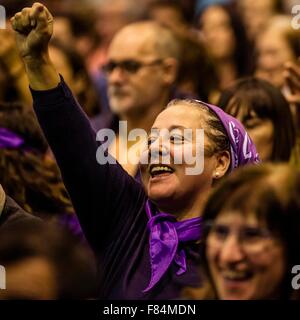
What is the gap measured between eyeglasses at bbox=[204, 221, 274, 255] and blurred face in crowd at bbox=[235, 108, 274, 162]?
1859 mm

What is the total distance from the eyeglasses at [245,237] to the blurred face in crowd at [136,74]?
2851 mm

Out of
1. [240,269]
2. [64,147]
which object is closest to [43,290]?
[240,269]

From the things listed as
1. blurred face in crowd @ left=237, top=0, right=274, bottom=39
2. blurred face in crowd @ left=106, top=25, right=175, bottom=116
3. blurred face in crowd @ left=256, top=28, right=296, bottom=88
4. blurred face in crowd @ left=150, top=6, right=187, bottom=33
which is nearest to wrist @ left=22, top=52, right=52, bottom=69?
blurred face in crowd @ left=106, top=25, right=175, bottom=116

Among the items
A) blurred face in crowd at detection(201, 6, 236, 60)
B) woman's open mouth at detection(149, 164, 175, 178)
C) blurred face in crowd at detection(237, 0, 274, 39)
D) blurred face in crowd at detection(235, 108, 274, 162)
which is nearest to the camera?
woman's open mouth at detection(149, 164, 175, 178)

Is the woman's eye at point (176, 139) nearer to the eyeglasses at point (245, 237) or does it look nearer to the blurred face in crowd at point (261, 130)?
the eyeglasses at point (245, 237)

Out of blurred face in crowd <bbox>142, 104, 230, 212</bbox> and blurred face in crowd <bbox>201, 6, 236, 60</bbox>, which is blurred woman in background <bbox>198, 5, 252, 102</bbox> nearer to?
blurred face in crowd <bbox>201, 6, 236, 60</bbox>

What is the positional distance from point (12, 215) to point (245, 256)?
98 cm

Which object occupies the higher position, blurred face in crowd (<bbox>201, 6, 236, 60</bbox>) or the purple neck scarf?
the purple neck scarf

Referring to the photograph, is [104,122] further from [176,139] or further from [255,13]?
[255,13]

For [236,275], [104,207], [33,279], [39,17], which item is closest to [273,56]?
[104,207]

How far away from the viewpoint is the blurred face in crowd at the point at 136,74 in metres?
5.50

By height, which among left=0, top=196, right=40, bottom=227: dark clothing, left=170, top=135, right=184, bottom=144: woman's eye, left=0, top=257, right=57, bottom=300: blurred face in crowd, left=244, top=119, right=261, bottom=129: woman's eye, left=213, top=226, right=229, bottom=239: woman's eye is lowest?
left=244, top=119, right=261, bottom=129: woman's eye

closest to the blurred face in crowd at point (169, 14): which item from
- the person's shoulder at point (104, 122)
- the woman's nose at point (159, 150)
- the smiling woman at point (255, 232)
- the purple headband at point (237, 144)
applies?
the person's shoulder at point (104, 122)

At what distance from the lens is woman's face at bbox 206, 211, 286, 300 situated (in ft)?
8.51
